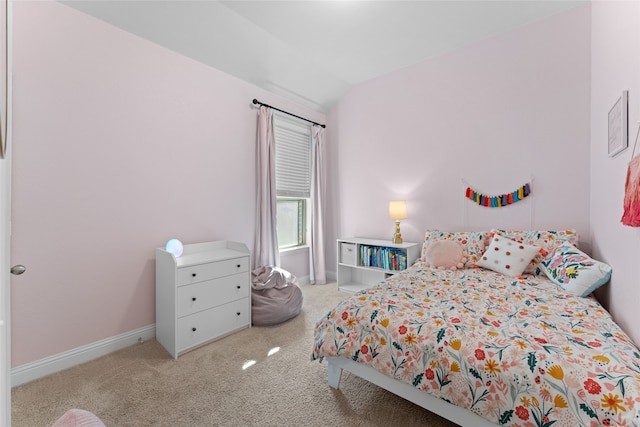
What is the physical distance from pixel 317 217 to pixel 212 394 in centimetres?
258

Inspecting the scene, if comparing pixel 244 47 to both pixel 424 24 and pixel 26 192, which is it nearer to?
pixel 424 24

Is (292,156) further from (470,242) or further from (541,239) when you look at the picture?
(541,239)

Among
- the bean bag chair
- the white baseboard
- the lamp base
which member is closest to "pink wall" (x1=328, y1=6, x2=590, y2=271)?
the lamp base

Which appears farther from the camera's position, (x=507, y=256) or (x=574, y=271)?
(x=507, y=256)

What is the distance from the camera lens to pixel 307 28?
8.59 feet

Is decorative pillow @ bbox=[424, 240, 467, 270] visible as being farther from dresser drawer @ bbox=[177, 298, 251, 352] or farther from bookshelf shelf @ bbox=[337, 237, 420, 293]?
dresser drawer @ bbox=[177, 298, 251, 352]

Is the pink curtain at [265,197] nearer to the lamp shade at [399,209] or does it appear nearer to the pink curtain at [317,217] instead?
the pink curtain at [317,217]

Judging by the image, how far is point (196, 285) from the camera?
7.02 feet

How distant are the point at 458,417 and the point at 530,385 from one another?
15.1 inches

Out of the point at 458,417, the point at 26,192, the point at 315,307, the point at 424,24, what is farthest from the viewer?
the point at 315,307

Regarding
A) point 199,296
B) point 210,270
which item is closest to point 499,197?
point 210,270

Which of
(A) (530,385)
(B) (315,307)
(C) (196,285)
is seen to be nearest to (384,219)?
(B) (315,307)

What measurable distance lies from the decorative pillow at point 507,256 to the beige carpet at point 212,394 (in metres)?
1.34

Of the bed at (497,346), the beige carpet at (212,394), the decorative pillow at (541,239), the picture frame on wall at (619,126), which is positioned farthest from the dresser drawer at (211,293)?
the picture frame on wall at (619,126)
